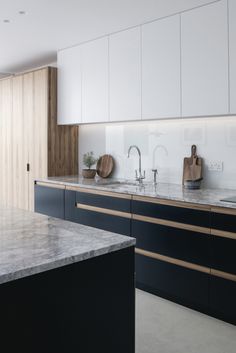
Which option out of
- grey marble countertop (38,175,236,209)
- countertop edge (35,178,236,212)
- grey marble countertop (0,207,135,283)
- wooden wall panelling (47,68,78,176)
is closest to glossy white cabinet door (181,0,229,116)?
grey marble countertop (38,175,236,209)

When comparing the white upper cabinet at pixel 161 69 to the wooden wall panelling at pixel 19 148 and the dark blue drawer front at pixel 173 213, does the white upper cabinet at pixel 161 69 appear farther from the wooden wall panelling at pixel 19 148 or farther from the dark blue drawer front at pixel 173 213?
the wooden wall panelling at pixel 19 148

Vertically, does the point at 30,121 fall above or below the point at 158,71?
below

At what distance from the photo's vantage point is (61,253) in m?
1.53

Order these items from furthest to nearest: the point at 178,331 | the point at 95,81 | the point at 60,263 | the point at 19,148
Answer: the point at 19,148 < the point at 95,81 < the point at 178,331 < the point at 60,263

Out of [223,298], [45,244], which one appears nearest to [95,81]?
[223,298]

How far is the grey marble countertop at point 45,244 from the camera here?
1.40 metres

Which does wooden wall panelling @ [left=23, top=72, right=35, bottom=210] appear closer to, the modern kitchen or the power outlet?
the modern kitchen

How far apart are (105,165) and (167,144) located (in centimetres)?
101

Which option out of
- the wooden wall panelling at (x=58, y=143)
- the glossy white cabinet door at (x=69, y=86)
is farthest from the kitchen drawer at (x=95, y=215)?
the glossy white cabinet door at (x=69, y=86)

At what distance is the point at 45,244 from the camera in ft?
5.44

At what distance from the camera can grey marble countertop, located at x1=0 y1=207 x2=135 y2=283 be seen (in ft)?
4.58

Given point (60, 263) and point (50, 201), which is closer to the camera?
point (60, 263)

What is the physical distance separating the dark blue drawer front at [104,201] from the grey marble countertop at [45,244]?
136 centimetres

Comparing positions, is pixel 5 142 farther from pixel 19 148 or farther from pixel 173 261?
pixel 173 261
